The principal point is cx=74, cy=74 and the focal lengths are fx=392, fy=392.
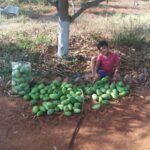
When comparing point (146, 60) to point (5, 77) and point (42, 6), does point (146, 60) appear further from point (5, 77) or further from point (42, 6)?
point (42, 6)

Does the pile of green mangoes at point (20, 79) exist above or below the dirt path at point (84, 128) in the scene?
above

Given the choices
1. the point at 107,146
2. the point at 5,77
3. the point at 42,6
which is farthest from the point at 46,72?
the point at 42,6

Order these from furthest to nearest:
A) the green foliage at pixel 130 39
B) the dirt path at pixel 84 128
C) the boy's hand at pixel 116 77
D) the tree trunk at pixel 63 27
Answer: the green foliage at pixel 130 39
the tree trunk at pixel 63 27
the boy's hand at pixel 116 77
the dirt path at pixel 84 128

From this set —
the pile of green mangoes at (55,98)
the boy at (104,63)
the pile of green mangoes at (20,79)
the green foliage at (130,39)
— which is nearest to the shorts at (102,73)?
the boy at (104,63)

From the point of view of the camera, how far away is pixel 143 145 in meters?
4.29

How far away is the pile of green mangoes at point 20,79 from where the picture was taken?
5.48 m

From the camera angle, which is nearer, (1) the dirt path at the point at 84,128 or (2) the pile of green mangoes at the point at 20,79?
(1) the dirt path at the point at 84,128

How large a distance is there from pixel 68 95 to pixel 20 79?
0.77m

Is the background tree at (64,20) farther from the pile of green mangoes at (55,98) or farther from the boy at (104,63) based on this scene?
the pile of green mangoes at (55,98)

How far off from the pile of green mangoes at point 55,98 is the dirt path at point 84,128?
4.0 inches

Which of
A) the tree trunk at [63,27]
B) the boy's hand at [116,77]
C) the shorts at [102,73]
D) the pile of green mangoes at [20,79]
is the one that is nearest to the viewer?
the pile of green mangoes at [20,79]

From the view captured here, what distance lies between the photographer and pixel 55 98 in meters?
5.20

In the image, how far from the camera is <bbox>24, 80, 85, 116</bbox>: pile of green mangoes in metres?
4.94

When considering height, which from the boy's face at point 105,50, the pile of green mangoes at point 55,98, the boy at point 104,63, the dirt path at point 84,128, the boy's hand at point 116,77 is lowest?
the dirt path at point 84,128
